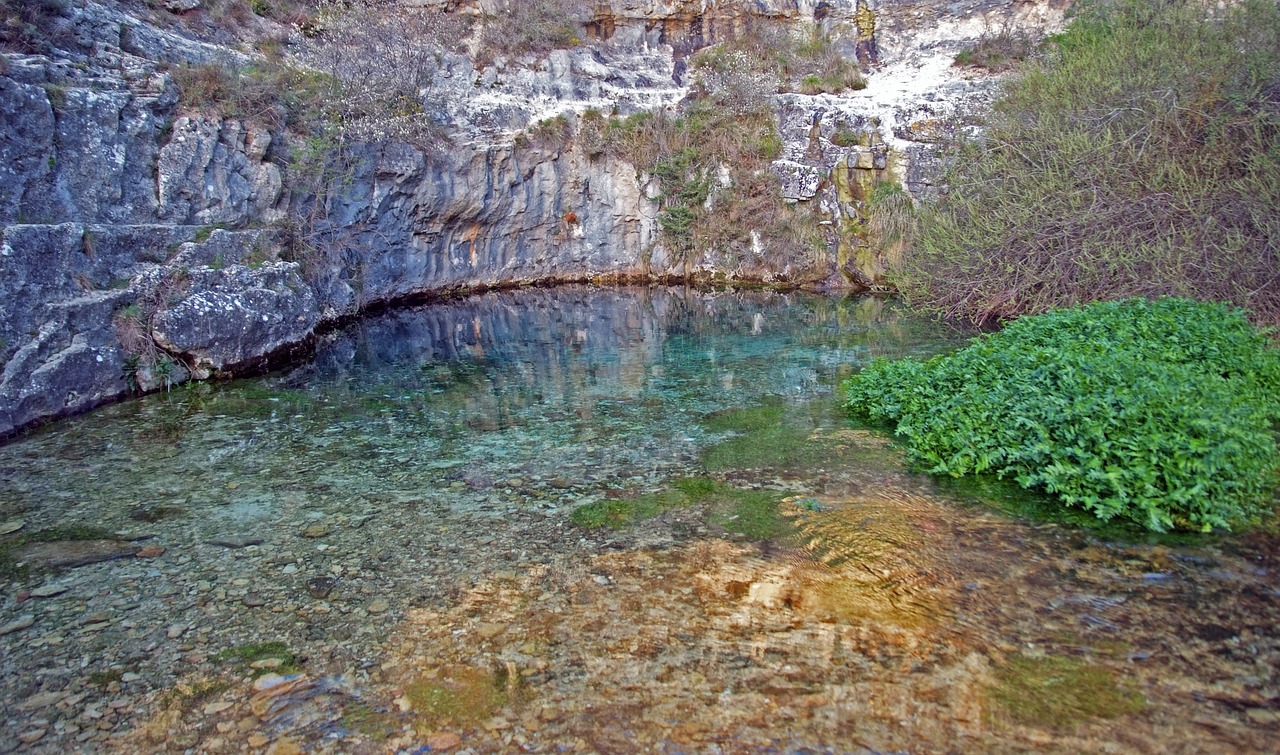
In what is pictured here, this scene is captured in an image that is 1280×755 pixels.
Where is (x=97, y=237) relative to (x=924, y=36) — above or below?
below

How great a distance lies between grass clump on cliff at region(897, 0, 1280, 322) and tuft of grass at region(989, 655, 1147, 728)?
29.7 ft

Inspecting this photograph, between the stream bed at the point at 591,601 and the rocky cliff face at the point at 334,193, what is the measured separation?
214 centimetres

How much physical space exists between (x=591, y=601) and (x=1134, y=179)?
36.6 feet

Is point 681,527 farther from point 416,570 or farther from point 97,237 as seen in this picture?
point 97,237

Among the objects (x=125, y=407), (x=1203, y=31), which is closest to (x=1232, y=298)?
(x=1203, y=31)

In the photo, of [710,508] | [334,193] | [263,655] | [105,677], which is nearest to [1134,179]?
[710,508]

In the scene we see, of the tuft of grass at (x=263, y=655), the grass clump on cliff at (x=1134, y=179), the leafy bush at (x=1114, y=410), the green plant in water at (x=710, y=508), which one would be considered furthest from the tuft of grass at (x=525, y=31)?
the tuft of grass at (x=263, y=655)

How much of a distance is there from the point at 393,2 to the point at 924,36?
15.9 m

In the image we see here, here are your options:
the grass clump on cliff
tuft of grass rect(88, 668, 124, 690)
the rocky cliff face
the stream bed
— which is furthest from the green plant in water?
the grass clump on cliff

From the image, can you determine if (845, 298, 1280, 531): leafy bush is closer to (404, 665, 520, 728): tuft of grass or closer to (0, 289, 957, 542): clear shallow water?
(0, 289, 957, 542): clear shallow water

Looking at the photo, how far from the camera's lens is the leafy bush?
16.9 feet

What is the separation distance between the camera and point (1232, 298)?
413 inches

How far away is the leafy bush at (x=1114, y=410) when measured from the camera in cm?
516

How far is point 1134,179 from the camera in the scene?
37.5 ft
